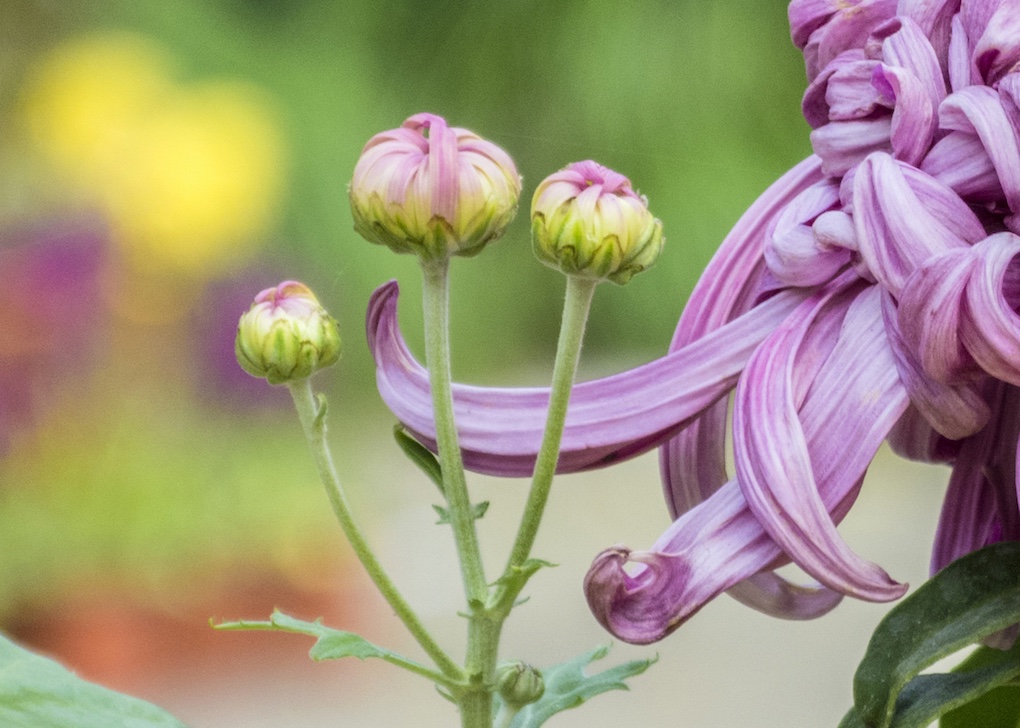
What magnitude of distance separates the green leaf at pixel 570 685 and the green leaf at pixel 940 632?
22 mm

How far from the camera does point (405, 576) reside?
1121mm

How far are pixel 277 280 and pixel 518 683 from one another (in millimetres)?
1056

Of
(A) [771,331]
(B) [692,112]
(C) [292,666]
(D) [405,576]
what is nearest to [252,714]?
(C) [292,666]

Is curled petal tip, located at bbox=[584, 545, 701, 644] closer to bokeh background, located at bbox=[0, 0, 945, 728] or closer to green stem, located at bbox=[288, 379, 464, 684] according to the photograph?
green stem, located at bbox=[288, 379, 464, 684]

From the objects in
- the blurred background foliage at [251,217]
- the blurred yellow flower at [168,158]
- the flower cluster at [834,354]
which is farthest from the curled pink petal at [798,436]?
the blurred yellow flower at [168,158]

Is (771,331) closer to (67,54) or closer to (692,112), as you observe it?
(692,112)

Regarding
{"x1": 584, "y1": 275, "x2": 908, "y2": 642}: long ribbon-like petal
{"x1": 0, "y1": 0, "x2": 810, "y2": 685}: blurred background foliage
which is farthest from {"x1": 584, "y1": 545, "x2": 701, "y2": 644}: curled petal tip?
{"x1": 0, "y1": 0, "x2": 810, "y2": 685}: blurred background foliage

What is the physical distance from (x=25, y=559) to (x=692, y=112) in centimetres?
68

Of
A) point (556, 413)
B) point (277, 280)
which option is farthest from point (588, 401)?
point (277, 280)

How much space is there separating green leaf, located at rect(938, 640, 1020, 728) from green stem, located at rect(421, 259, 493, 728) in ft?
0.19

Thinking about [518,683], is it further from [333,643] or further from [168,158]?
[168,158]

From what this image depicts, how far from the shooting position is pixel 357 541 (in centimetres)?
12

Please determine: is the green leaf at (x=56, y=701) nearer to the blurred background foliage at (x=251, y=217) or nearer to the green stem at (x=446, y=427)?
the green stem at (x=446, y=427)

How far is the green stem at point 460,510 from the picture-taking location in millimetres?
116
